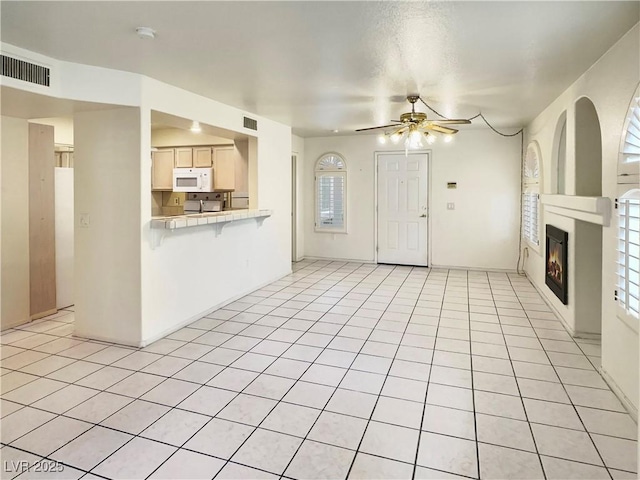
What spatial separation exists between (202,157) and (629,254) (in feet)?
18.7

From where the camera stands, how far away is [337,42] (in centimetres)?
281

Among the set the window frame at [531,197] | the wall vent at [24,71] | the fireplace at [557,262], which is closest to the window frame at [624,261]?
the fireplace at [557,262]

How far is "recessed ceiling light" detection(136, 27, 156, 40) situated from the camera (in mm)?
2570

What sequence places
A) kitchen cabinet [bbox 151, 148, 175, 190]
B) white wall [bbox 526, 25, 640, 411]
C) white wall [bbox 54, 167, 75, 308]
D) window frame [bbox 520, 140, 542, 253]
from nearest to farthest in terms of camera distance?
white wall [bbox 526, 25, 640, 411] < white wall [bbox 54, 167, 75, 308] < window frame [bbox 520, 140, 542, 253] < kitchen cabinet [bbox 151, 148, 175, 190]

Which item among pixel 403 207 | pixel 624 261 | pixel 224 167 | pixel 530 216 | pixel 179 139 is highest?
pixel 179 139

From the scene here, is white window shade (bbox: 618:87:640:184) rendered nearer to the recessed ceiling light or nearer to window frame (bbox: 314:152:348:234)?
the recessed ceiling light

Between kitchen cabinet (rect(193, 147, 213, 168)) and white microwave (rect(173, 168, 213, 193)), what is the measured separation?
6.9 inches

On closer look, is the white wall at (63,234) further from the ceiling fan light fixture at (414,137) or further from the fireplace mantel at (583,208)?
the fireplace mantel at (583,208)

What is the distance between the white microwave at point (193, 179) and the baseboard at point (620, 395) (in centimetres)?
543

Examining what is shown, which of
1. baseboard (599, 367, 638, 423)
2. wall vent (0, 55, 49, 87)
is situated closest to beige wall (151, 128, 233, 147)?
wall vent (0, 55, 49, 87)

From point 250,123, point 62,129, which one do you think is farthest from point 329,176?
point 62,129

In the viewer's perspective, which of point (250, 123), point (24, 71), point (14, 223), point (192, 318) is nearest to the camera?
point (24, 71)

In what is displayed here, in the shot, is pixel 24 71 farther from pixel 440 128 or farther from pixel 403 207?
pixel 403 207

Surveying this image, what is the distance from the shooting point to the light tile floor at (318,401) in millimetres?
2080
